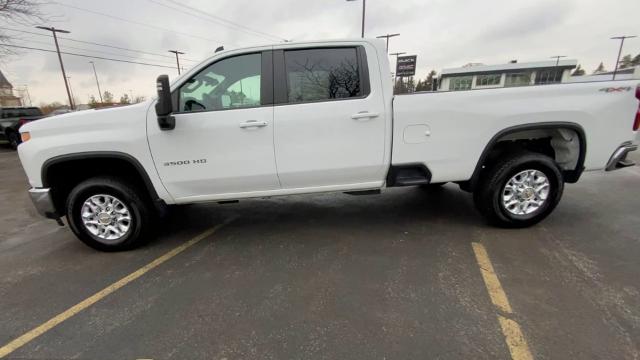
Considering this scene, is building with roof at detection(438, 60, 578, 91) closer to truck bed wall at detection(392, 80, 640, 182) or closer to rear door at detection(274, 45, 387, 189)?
truck bed wall at detection(392, 80, 640, 182)

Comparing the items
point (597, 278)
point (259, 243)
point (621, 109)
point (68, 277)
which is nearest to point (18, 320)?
point (68, 277)

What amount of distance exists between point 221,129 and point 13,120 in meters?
16.0

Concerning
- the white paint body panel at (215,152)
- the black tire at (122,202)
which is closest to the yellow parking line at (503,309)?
the white paint body panel at (215,152)

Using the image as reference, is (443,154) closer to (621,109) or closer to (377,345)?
(621,109)

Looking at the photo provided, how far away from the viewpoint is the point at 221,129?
3.43m

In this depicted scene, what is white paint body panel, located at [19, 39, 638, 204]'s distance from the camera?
344 centimetres

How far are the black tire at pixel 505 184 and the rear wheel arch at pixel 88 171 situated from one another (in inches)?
141

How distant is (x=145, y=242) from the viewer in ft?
13.0

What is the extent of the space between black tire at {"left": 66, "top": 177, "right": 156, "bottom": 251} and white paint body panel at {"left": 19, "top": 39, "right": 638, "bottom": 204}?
1.05 ft

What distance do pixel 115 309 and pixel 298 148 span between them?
6.97 ft

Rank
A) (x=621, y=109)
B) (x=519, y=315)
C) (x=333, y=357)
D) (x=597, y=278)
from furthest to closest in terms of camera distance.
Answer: (x=621, y=109) → (x=597, y=278) → (x=519, y=315) → (x=333, y=357)

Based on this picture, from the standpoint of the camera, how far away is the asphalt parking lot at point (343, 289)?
7.50 feet

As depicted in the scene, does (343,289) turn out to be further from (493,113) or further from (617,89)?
(617,89)

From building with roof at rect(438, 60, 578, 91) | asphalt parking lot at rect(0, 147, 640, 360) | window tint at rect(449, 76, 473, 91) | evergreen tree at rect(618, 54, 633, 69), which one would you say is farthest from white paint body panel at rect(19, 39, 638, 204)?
evergreen tree at rect(618, 54, 633, 69)
